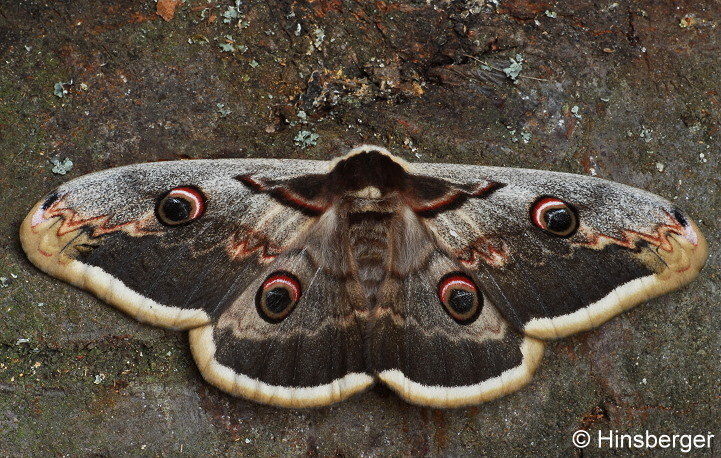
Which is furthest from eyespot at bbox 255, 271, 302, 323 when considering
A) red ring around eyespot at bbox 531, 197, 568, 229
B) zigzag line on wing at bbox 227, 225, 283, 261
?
red ring around eyespot at bbox 531, 197, 568, 229

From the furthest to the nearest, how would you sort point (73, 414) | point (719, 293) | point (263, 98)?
point (263, 98), point (719, 293), point (73, 414)

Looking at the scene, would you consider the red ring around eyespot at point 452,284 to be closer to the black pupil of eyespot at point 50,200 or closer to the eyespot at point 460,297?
the eyespot at point 460,297

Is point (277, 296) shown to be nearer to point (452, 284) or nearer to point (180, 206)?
point (180, 206)

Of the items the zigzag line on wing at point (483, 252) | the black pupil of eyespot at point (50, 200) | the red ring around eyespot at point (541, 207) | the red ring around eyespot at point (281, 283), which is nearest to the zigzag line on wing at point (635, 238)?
the red ring around eyespot at point (541, 207)

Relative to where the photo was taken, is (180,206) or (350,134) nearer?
(180,206)

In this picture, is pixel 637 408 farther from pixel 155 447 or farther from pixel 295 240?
pixel 155 447

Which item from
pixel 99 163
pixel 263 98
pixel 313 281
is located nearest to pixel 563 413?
pixel 313 281

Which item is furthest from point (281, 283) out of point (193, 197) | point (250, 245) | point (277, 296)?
point (193, 197)
